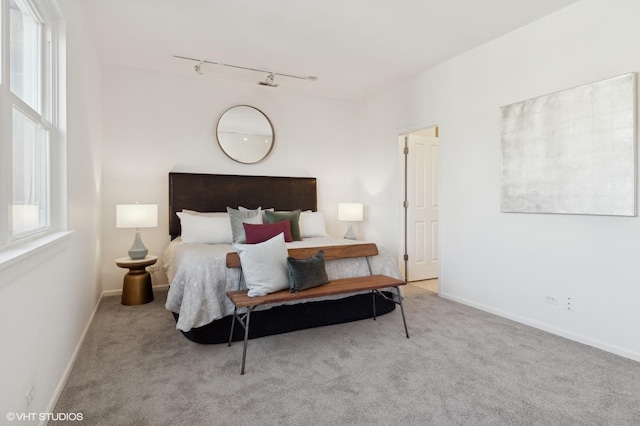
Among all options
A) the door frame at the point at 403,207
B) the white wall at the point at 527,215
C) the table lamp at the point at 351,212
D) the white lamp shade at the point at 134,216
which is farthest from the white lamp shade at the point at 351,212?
the white lamp shade at the point at 134,216

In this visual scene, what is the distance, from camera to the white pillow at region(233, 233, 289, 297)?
98.3 inches

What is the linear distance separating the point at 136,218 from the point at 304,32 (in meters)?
2.56

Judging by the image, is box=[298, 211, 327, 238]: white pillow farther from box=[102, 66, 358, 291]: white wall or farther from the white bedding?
the white bedding

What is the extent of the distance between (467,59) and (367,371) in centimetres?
323

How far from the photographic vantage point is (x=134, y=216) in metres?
3.72

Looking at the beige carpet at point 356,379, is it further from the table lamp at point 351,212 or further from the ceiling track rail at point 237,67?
the ceiling track rail at point 237,67

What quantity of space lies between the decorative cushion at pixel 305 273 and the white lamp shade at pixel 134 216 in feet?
6.45

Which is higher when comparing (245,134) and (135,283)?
(245,134)

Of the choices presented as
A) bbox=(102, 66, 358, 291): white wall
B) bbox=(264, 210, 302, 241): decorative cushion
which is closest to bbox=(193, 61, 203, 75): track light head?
bbox=(102, 66, 358, 291): white wall

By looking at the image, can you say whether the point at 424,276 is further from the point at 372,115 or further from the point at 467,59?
the point at 467,59

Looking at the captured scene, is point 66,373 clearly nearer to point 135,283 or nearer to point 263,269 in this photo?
point 263,269

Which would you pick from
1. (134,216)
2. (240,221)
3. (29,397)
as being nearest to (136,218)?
(134,216)

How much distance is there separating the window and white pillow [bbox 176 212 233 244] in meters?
1.66

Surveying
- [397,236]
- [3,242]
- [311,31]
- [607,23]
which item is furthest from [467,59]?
[3,242]
